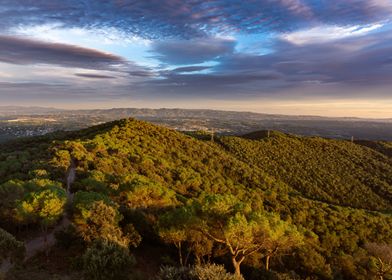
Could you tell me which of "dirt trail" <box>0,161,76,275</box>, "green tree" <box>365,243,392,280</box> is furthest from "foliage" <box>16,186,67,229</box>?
"green tree" <box>365,243,392,280</box>

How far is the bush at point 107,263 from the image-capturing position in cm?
1357

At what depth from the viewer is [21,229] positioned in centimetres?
2041

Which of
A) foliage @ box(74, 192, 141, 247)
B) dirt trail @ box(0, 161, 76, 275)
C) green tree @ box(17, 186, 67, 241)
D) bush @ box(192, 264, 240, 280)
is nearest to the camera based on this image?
bush @ box(192, 264, 240, 280)

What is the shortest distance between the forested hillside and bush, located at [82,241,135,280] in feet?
0.15

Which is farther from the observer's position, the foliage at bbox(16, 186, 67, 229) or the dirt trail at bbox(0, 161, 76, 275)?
the foliage at bbox(16, 186, 67, 229)

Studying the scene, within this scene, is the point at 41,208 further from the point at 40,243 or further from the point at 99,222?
the point at 99,222

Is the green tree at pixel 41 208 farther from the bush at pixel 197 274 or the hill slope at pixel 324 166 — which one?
the hill slope at pixel 324 166

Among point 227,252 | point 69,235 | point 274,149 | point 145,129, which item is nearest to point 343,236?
point 227,252

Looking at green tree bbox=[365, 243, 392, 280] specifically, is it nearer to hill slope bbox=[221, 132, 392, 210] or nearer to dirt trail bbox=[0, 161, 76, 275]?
dirt trail bbox=[0, 161, 76, 275]

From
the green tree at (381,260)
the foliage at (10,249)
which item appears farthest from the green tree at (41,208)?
the green tree at (381,260)

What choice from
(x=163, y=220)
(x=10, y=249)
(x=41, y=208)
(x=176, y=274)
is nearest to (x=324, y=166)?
(x=163, y=220)

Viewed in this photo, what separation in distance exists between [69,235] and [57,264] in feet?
5.47

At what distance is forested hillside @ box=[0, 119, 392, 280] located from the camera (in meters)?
15.8

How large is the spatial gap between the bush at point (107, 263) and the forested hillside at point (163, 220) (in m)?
0.04
